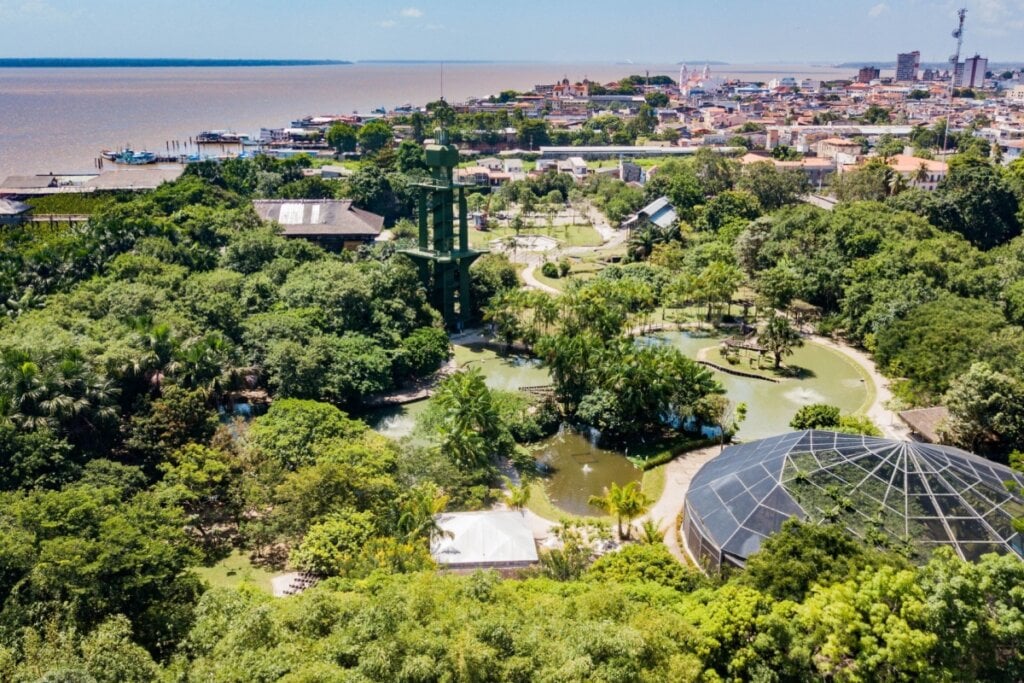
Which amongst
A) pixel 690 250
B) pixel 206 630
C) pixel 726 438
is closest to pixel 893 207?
pixel 690 250

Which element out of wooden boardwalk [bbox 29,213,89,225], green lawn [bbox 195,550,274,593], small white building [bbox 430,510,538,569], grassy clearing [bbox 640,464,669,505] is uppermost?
wooden boardwalk [bbox 29,213,89,225]

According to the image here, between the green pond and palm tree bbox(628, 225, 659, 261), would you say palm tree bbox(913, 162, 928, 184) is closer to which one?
palm tree bbox(628, 225, 659, 261)

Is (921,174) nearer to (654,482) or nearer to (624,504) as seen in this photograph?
(654,482)

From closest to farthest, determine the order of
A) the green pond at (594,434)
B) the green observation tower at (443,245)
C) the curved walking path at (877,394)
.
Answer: the green pond at (594,434), the curved walking path at (877,394), the green observation tower at (443,245)

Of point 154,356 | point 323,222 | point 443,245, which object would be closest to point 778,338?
point 443,245

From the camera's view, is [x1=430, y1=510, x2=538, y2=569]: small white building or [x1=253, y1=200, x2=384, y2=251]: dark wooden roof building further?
[x1=253, y1=200, x2=384, y2=251]: dark wooden roof building

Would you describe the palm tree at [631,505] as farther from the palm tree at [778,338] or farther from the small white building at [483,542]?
the palm tree at [778,338]

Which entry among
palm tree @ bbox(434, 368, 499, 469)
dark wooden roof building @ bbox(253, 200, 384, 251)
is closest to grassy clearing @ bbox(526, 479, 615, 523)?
palm tree @ bbox(434, 368, 499, 469)

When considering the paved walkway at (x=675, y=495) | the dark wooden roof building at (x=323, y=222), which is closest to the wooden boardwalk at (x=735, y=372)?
the paved walkway at (x=675, y=495)
